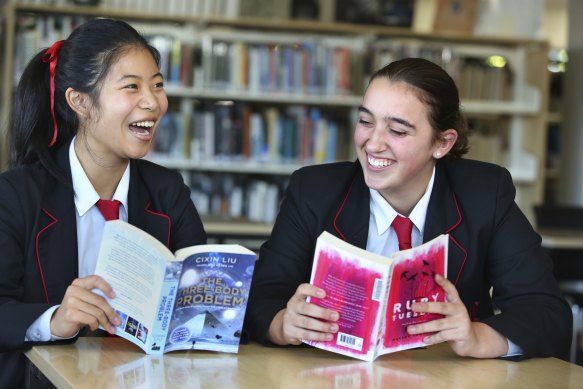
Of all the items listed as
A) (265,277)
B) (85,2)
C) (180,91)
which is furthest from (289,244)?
(85,2)

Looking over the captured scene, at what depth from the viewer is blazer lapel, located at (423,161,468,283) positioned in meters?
2.13

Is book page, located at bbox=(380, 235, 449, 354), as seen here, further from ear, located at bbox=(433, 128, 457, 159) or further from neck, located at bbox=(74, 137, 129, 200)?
neck, located at bbox=(74, 137, 129, 200)

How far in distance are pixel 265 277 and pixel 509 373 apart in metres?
0.63

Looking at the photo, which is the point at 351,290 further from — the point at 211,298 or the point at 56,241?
the point at 56,241

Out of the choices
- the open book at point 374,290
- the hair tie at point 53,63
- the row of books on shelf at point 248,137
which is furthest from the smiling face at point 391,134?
the row of books on shelf at point 248,137

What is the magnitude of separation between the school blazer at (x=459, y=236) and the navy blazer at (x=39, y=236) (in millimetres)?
256

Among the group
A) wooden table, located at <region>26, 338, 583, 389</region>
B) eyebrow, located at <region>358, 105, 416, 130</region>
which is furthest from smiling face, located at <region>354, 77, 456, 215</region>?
wooden table, located at <region>26, 338, 583, 389</region>

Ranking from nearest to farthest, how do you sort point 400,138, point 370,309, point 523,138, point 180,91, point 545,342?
point 370,309
point 545,342
point 400,138
point 180,91
point 523,138

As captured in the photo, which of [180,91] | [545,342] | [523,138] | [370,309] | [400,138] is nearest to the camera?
[370,309]

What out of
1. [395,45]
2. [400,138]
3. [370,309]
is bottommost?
[370,309]

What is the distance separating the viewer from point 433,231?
7.01ft

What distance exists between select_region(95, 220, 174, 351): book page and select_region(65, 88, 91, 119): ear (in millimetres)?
517

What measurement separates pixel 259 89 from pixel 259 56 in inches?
7.7

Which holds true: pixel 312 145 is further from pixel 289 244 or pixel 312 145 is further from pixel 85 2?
pixel 289 244
